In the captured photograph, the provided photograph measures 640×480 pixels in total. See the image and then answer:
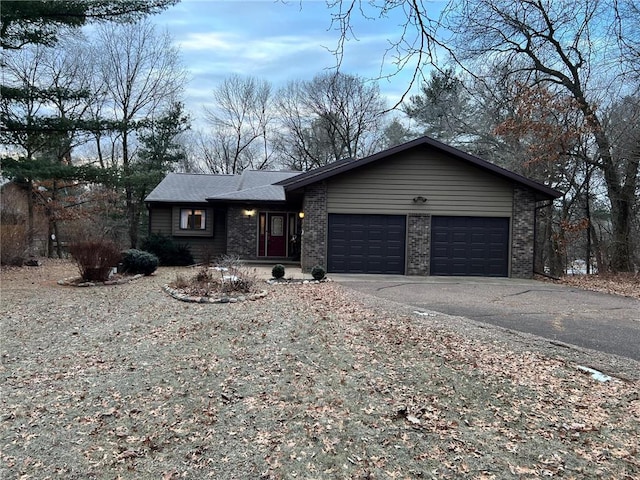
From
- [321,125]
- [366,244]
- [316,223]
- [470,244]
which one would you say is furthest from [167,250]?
[321,125]

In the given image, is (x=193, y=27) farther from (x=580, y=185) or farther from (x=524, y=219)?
(x=580, y=185)

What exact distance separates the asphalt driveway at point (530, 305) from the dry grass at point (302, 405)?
111cm

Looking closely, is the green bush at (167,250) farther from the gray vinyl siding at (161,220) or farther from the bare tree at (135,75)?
the bare tree at (135,75)

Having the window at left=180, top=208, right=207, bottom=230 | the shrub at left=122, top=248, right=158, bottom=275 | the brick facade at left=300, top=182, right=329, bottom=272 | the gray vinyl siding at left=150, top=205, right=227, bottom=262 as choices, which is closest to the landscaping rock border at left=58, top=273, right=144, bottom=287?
the shrub at left=122, top=248, right=158, bottom=275

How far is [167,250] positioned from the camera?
1509 centimetres

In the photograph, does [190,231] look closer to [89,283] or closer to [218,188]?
[218,188]

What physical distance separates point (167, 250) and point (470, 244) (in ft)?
34.5

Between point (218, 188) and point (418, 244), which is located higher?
point (218, 188)

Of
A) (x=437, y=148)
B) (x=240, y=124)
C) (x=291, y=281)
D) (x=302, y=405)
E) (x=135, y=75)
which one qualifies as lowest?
(x=302, y=405)

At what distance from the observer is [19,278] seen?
10.9 metres

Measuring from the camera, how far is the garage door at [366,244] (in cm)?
1299

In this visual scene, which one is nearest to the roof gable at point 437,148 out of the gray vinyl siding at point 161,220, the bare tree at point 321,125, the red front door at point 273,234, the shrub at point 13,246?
the red front door at point 273,234

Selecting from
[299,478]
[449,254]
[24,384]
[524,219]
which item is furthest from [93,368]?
[524,219]

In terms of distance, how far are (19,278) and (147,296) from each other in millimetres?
5009
